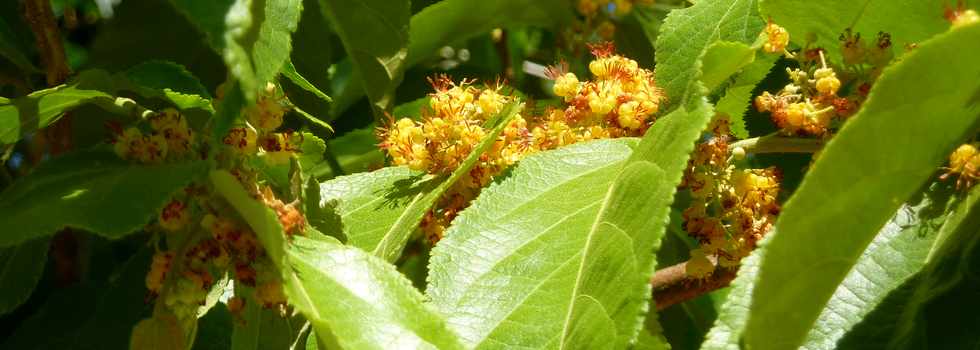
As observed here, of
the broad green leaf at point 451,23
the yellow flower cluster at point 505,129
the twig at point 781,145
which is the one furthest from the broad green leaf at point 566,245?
the broad green leaf at point 451,23

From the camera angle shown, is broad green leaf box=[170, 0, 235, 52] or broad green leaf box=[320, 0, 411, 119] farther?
broad green leaf box=[320, 0, 411, 119]

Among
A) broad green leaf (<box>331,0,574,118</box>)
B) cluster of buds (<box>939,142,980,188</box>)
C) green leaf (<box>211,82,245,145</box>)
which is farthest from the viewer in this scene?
broad green leaf (<box>331,0,574,118</box>)

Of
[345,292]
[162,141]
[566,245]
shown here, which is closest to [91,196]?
[162,141]

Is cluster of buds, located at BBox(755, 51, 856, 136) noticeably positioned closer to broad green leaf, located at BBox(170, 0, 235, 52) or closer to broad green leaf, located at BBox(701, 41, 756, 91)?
broad green leaf, located at BBox(701, 41, 756, 91)

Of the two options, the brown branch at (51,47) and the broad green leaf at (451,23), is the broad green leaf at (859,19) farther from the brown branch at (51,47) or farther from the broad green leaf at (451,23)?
the brown branch at (51,47)

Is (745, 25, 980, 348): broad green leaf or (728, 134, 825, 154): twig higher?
(745, 25, 980, 348): broad green leaf

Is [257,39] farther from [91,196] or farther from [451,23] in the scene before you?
[451,23]

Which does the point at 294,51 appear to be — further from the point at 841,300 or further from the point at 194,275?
the point at 841,300

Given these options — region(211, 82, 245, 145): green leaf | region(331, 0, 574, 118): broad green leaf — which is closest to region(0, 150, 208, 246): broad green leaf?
region(211, 82, 245, 145): green leaf
